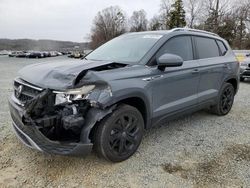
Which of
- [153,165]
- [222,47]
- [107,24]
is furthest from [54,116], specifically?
[107,24]

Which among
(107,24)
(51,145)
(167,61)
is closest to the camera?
(51,145)

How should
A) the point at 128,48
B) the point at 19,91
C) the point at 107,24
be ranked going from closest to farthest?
the point at 19,91 → the point at 128,48 → the point at 107,24

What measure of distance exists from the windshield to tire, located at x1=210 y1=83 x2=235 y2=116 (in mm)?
2115

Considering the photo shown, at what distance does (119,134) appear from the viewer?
10.8 ft

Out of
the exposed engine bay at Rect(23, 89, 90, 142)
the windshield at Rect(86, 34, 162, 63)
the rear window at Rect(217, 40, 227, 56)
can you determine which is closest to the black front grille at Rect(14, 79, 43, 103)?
the exposed engine bay at Rect(23, 89, 90, 142)

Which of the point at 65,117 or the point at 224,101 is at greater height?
the point at 65,117

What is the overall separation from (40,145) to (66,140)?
11.2 inches

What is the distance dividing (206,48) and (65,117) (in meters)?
3.23

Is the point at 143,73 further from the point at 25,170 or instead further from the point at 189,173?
the point at 25,170

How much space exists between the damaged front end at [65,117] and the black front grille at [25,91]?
0.26 feet

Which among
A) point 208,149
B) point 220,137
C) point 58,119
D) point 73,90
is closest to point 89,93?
point 73,90

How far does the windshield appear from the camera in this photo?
12.6 ft

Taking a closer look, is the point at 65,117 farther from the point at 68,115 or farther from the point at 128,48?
the point at 128,48

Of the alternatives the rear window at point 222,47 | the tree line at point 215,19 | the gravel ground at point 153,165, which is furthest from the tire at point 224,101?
the tree line at point 215,19
